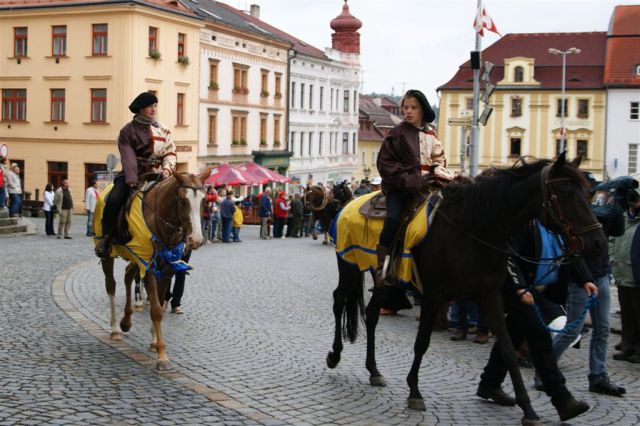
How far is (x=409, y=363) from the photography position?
1005cm

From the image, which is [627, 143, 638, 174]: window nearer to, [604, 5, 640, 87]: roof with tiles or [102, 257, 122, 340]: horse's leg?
[604, 5, 640, 87]: roof with tiles

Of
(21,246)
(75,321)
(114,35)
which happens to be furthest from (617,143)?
(75,321)

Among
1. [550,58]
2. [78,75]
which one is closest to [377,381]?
[78,75]

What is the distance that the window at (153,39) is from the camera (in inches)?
1847

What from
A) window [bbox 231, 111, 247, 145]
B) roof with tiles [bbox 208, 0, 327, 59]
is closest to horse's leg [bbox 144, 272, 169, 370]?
window [bbox 231, 111, 247, 145]

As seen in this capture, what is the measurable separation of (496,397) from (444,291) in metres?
1.09

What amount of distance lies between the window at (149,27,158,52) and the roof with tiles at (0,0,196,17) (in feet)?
3.85

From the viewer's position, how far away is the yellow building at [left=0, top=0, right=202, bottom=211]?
45531 mm

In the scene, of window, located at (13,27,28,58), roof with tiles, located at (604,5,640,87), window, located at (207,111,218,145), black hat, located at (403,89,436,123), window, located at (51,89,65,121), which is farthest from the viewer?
roof with tiles, located at (604,5,640,87)

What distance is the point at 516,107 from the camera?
77.9 meters

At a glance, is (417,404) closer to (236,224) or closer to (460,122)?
(460,122)

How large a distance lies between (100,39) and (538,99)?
1671 inches

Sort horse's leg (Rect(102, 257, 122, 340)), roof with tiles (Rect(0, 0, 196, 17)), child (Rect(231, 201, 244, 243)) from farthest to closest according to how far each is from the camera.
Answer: roof with tiles (Rect(0, 0, 196, 17)), child (Rect(231, 201, 244, 243)), horse's leg (Rect(102, 257, 122, 340))

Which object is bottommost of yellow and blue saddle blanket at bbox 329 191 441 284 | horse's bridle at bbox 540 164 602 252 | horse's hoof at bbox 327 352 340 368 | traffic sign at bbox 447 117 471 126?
horse's hoof at bbox 327 352 340 368
